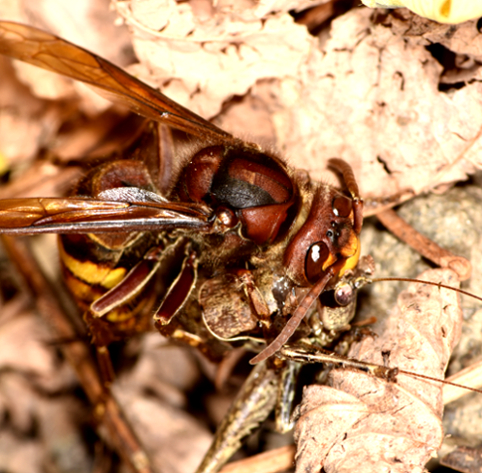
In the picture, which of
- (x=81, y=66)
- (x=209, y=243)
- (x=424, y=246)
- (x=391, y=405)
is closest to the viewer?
(x=391, y=405)

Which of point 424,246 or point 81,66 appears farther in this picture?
point 81,66

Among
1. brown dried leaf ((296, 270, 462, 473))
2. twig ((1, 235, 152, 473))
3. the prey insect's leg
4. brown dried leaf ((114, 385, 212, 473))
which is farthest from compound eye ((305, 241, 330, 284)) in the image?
twig ((1, 235, 152, 473))

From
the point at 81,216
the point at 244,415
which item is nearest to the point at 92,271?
the point at 81,216

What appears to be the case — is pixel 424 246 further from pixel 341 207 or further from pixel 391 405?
pixel 391 405

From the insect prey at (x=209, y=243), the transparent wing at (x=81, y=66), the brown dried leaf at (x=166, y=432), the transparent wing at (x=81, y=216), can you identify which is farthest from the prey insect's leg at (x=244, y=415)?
the transparent wing at (x=81, y=66)

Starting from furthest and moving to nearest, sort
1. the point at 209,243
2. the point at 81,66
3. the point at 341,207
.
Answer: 1. the point at 81,66
2. the point at 209,243
3. the point at 341,207

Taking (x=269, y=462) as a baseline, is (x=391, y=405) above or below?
above

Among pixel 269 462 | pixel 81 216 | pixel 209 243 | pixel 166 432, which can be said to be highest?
pixel 81 216

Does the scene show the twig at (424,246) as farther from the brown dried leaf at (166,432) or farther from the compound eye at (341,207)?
the brown dried leaf at (166,432)
